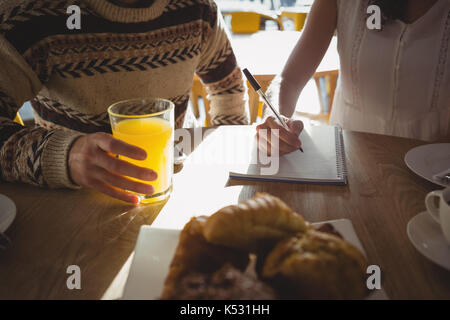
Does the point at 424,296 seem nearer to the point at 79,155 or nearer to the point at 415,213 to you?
the point at 415,213

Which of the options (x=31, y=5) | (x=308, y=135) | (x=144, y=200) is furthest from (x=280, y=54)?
(x=144, y=200)

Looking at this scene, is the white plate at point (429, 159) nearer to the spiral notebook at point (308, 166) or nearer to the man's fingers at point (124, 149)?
the spiral notebook at point (308, 166)

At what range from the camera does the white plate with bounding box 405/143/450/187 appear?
679 millimetres

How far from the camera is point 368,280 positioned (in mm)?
408

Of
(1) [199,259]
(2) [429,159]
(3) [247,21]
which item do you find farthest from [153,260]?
(3) [247,21]

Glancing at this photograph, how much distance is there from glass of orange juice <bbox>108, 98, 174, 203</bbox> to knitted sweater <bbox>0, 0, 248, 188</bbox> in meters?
0.11

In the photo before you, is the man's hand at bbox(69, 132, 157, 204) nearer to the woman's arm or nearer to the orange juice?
the orange juice

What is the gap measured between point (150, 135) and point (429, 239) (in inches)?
18.5

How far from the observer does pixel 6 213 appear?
540 mm

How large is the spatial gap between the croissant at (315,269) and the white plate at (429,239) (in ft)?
0.54

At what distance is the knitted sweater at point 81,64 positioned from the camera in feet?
2.14

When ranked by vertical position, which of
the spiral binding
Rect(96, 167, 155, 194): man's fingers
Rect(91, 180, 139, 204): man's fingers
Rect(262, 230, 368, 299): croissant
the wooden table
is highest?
Rect(262, 230, 368, 299): croissant

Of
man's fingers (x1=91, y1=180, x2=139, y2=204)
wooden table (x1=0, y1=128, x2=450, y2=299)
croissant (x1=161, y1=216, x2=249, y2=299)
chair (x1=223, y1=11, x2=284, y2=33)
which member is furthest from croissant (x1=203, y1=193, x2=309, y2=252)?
chair (x1=223, y1=11, x2=284, y2=33)

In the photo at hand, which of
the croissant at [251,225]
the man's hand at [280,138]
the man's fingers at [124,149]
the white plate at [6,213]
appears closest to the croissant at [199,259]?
the croissant at [251,225]
